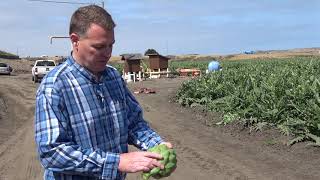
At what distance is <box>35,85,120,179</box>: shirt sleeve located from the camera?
2908mm

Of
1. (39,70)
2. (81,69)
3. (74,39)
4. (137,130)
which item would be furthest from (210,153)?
(39,70)

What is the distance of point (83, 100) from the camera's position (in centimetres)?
307

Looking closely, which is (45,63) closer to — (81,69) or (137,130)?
(137,130)

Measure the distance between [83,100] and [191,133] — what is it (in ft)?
35.2

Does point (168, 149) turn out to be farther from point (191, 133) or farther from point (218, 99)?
point (218, 99)

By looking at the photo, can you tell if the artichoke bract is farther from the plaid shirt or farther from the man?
the plaid shirt

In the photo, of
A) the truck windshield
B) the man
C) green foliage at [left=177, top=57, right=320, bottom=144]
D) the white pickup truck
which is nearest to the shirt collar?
the man

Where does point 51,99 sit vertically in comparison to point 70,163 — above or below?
above

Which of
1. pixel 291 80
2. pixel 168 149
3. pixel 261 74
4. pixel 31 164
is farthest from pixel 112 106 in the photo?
pixel 261 74

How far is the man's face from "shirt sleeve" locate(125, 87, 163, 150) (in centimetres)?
45

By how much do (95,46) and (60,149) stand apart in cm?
55

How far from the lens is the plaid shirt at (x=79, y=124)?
2.92m

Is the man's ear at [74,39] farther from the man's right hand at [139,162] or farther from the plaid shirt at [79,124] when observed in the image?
the man's right hand at [139,162]

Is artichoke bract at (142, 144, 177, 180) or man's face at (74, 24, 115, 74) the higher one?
man's face at (74, 24, 115, 74)
